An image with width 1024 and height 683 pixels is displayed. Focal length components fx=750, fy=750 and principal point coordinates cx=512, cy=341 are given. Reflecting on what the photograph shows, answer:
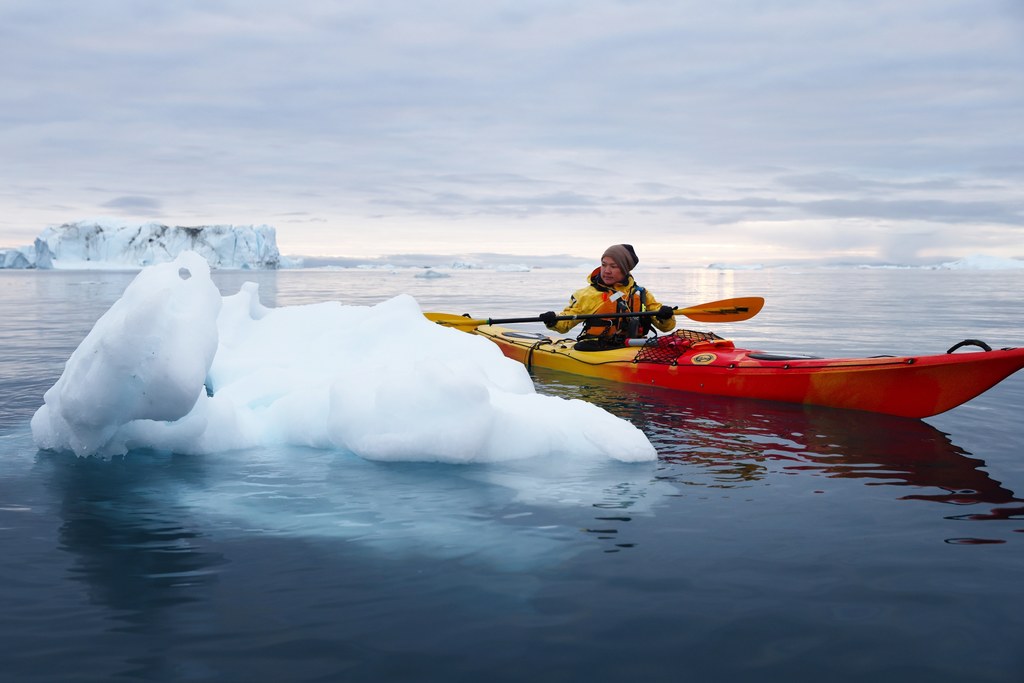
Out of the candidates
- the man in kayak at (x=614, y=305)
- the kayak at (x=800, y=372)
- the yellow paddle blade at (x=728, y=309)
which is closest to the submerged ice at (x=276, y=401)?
the kayak at (x=800, y=372)

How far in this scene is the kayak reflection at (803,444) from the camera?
465 centimetres

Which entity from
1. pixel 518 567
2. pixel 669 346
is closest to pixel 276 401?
pixel 518 567

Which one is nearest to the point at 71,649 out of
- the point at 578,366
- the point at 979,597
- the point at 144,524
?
the point at 144,524

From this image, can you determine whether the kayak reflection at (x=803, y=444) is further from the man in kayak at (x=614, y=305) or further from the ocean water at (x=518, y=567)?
the man in kayak at (x=614, y=305)

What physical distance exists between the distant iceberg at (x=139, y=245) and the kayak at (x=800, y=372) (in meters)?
63.8

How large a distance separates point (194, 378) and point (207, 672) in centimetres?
220

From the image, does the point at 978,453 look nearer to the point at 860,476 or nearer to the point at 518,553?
the point at 860,476

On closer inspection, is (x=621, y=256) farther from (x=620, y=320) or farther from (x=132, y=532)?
(x=132, y=532)

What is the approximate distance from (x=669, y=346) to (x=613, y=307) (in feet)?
3.28

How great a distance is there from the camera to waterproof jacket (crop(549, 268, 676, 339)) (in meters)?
9.15

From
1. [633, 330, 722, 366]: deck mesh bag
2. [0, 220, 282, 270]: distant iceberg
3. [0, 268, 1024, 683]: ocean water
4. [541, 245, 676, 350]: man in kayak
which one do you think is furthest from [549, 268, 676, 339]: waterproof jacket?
[0, 220, 282, 270]: distant iceberg

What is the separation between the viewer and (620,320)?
9.49 m

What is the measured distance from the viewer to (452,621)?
2701mm

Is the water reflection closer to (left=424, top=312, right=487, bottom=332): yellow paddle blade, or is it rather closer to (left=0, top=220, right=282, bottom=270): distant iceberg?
(left=424, top=312, right=487, bottom=332): yellow paddle blade
